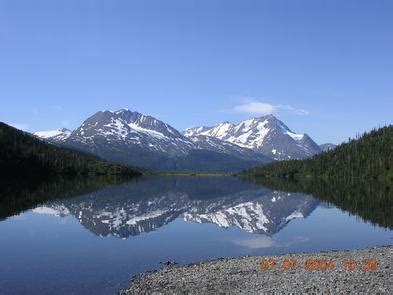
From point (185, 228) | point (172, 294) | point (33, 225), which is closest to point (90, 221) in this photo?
point (33, 225)

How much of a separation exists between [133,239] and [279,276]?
30731 mm

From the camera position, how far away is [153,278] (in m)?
37.2

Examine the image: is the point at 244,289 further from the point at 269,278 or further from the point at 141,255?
the point at 141,255
